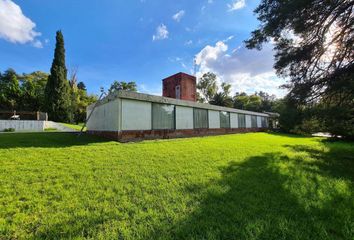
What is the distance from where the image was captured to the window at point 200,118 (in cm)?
1431

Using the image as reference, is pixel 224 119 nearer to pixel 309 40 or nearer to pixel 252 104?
pixel 309 40

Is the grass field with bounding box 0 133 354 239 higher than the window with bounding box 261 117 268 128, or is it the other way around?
the window with bounding box 261 117 268 128

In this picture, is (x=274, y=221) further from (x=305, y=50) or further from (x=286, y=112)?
(x=305, y=50)

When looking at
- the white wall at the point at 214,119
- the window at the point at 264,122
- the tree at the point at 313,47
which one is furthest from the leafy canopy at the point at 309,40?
the window at the point at 264,122

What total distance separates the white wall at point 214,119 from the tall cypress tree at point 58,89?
61.7 ft

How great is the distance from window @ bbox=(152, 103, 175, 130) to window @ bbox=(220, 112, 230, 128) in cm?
669

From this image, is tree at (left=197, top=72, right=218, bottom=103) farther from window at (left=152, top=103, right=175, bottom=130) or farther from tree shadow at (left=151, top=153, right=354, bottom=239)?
tree shadow at (left=151, top=153, right=354, bottom=239)

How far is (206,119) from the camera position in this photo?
1539 centimetres

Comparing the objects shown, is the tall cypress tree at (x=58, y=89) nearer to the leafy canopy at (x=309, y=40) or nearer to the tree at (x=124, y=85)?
the tree at (x=124, y=85)

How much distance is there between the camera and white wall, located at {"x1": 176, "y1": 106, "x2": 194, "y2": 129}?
12.7m

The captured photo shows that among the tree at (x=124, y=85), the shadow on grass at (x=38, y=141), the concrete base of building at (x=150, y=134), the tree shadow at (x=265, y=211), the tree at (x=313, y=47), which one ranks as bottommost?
the tree shadow at (x=265, y=211)

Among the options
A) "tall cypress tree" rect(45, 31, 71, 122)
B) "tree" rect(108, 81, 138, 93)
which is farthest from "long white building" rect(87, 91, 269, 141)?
"tree" rect(108, 81, 138, 93)

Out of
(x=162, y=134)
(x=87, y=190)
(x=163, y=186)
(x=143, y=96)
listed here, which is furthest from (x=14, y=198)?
(x=162, y=134)

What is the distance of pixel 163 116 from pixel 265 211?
936 centimetres
